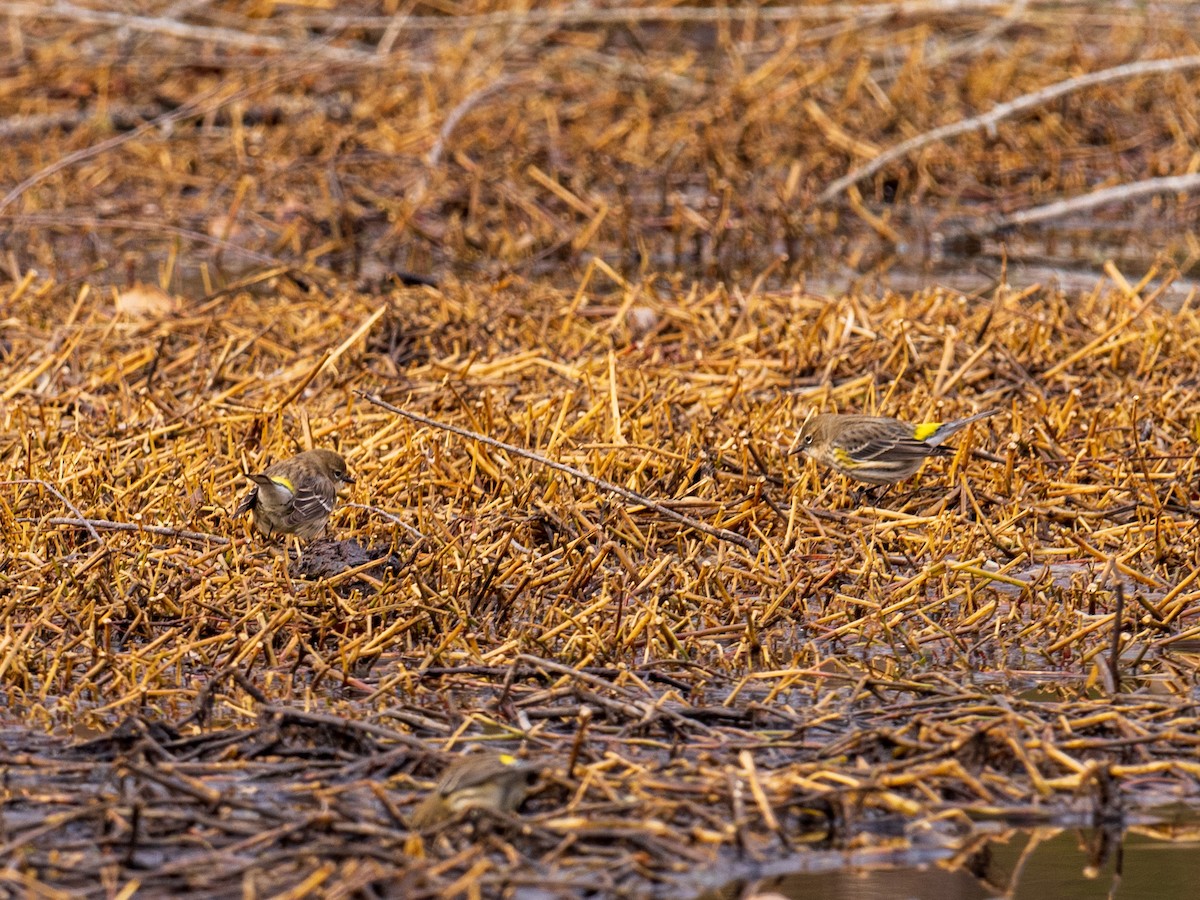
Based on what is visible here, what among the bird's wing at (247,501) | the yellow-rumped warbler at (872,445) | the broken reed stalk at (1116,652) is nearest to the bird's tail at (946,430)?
the yellow-rumped warbler at (872,445)

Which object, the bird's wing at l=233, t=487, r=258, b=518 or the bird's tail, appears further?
the bird's tail

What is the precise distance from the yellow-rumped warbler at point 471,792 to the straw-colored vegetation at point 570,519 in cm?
5

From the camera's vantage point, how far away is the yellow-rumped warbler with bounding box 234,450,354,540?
584 cm

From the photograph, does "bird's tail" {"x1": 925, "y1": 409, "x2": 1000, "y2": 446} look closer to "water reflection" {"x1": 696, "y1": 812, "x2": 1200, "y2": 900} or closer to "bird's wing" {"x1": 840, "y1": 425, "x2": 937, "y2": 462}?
"bird's wing" {"x1": 840, "y1": 425, "x2": 937, "y2": 462}

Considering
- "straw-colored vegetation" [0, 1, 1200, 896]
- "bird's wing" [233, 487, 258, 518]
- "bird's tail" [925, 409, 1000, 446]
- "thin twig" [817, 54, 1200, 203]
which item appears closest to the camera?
"straw-colored vegetation" [0, 1, 1200, 896]

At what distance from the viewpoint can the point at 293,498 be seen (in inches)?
231

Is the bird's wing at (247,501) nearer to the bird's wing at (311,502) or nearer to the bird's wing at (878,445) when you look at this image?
the bird's wing at (311,502)

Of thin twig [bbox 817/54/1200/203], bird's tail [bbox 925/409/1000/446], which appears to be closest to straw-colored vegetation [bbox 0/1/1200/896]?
bird's tail [bbox 925/409/1000/446]

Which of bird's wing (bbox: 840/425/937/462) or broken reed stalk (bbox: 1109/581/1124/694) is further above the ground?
bird's wing (bbox: 840/425/937/462)

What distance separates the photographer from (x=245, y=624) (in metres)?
5.41

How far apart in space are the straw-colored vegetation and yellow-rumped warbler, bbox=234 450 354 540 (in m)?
0.10

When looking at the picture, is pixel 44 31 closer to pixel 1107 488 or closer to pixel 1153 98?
pixel 1153 98

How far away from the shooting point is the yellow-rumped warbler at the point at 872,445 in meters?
6.53

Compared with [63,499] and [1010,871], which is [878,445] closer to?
[1010,871]
